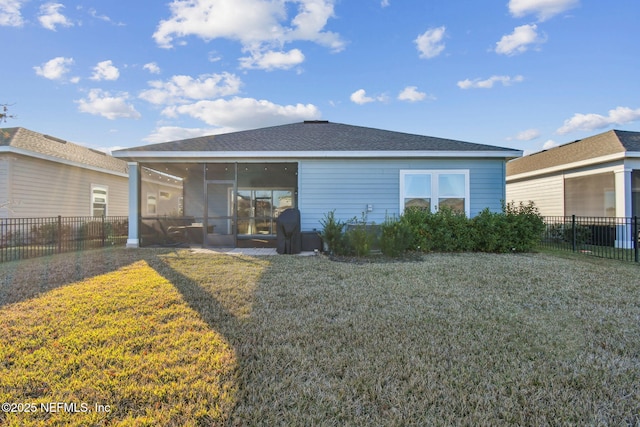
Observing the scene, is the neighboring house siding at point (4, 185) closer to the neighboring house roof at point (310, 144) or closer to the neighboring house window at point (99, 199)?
the neighboring house window at point (99, 199)

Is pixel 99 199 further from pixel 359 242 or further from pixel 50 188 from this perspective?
pixel 359 242

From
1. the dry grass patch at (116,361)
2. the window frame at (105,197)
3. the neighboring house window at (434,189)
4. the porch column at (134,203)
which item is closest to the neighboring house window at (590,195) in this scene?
the neighboring house window at (434,189)

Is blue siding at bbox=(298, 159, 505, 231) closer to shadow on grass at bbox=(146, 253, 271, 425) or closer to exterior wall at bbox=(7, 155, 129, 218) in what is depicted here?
shadow on grass at bbox=(146, 253, 271, 425)

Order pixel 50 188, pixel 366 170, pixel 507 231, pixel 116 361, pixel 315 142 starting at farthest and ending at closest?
1. pixel 50 188
2. pixel 315 142
3. pixel 366 170
4. pixel 507 231
5. pixel 116 361

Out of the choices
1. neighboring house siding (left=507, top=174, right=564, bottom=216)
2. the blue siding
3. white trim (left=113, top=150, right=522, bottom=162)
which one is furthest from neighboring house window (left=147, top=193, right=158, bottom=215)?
neighboring house siding (left=507, top=174, right=564, bottom=216)

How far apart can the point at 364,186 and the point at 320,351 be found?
7.10m

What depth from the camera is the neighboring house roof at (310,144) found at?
29.1ft

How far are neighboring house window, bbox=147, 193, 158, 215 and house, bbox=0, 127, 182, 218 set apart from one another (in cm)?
22

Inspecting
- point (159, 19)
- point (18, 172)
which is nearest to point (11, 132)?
point (18, 172)

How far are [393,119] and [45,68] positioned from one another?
13.2 metres

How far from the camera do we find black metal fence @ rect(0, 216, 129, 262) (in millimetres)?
8398

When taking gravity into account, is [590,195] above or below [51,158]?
below

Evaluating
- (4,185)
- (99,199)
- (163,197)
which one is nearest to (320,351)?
(4,185)

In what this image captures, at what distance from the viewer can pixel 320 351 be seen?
257cm
